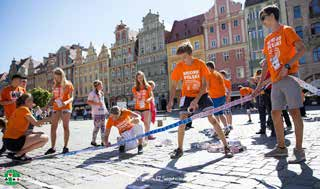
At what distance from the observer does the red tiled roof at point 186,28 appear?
1743 inches

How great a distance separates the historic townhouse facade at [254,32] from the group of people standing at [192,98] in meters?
31.3

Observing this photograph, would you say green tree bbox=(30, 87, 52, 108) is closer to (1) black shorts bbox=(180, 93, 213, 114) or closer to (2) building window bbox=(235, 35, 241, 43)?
(2) building window bbox=(235, 35, 241, 43)

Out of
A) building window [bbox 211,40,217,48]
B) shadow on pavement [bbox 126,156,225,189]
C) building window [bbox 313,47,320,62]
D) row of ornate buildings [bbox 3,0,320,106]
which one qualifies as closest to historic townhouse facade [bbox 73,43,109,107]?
row of ornate buildings [bbox 3,0,320,106]

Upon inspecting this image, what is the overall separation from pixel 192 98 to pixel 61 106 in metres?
3.07

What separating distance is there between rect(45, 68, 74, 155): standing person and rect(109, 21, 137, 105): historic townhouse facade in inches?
1812

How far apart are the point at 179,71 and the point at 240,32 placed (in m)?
36.7

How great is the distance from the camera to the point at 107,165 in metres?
4.22

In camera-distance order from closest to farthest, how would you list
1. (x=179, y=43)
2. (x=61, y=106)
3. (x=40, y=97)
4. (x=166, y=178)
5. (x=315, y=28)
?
(x=166, y=178) < (x=61, y=106) < (x=315, y=28) < (x=179, y=43) < (x=40, y=97)

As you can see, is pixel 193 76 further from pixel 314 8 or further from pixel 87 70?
pixel 87 70

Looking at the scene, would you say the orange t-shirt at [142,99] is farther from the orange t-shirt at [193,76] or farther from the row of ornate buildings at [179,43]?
the row of ornate buildings at [179,43]

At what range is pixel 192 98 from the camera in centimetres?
449

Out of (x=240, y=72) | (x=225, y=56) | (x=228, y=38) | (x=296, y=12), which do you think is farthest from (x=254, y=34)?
(x=296, y=12)

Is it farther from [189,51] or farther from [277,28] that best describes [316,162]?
[189,51]

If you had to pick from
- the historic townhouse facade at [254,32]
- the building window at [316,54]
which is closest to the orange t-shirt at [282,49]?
the building window at [316,54]
